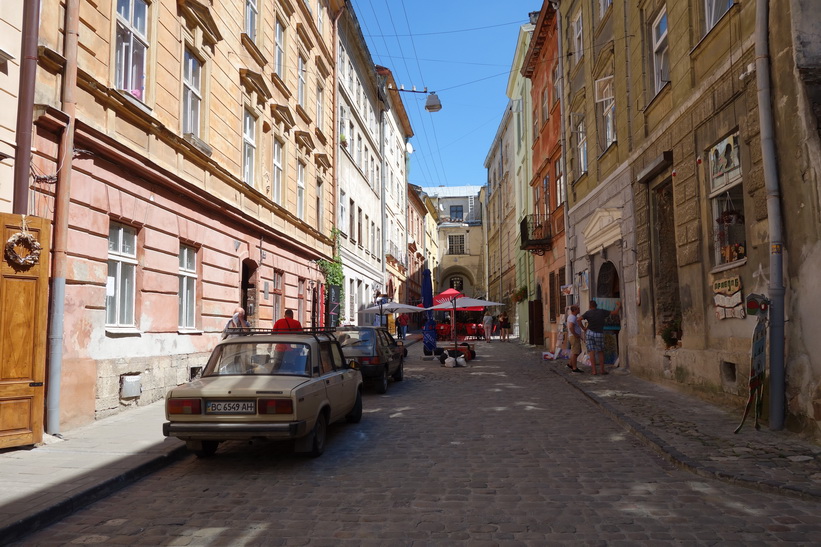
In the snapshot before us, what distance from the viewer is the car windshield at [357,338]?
13375 mm

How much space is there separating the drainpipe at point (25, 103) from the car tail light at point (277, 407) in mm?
3694

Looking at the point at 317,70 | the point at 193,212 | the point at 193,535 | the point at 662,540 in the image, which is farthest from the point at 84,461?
the point at 317,70

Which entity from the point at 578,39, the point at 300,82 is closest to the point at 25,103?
the point at 300,82

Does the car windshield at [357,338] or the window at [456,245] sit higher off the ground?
the window at [456,245]

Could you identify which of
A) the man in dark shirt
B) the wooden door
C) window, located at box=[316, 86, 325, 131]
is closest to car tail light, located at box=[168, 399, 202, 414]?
the wooden door

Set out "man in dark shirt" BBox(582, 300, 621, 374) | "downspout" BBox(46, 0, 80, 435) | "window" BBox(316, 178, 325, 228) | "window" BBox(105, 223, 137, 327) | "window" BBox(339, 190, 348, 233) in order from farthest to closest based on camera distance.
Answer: "window" BBox(339, 190, 348, 233) < "window" BBox(316, 178, 325, 228) < "man in dark shirt" BBox(582, 300, 621, 374) < "window" BBox(105, 223, 137, 327) < "downspout" BBox(46, 0, 80, 435)

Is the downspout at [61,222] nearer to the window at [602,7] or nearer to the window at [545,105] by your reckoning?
the window at [602,7]

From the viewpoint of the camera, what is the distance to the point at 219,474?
21.2ft

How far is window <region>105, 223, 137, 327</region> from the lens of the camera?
9.80 meters

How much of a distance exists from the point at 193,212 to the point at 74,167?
3.89 m

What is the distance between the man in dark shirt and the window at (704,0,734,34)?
22.0 ft

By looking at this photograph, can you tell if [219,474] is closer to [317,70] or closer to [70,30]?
[70,30]

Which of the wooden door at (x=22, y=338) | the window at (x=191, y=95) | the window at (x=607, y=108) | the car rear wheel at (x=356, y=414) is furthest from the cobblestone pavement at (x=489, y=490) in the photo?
the window at (x=607, y=108)

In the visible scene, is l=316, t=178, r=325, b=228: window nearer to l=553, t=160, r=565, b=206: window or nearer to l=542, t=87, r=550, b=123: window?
l=553, t=160, r=565, b=206: window
